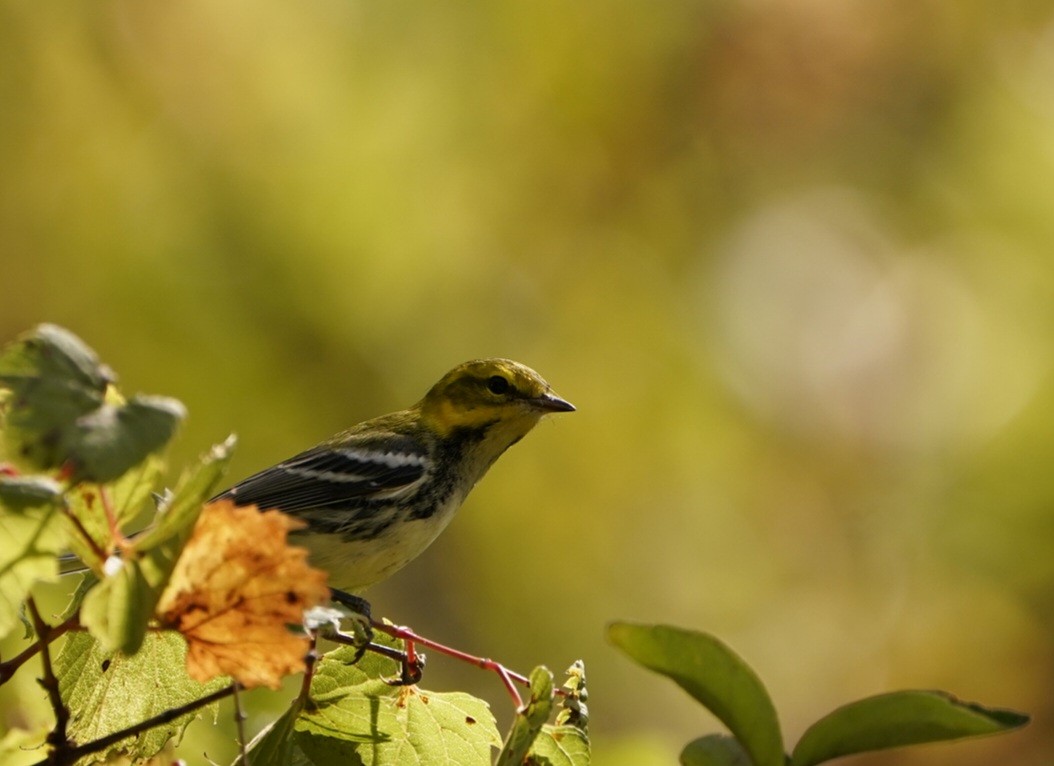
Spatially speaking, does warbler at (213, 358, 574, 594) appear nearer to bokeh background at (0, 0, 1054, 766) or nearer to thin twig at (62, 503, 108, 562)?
bokeh background at (0, 0, 1054, 766)

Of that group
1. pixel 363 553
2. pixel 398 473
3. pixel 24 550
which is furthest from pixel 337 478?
pixel 24 550

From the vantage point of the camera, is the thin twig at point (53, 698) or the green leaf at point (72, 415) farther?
the thin twig at point (53, 698)

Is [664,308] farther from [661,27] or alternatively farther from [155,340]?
[155,340]

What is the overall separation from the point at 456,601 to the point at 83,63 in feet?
8.54

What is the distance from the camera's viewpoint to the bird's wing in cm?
301

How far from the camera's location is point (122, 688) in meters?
1.54

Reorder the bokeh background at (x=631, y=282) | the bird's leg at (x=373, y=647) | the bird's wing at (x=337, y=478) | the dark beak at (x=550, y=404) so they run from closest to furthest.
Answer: the bird's leg at (x=373, y=647) < the bird's wing at (x=337, y=478) < the dark beak at (x=550, y=404) < the bokeh background at (x=631, y=282)

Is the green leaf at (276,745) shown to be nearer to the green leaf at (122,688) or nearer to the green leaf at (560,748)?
the green leaf at (122,688)

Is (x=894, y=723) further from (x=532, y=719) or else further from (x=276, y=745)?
(x=276, y=745)

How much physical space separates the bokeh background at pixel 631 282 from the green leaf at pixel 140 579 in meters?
3.01

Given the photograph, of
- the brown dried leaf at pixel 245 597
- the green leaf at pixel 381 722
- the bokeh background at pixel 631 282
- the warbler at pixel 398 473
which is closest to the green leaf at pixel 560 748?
the green leaf at pixel 381 722

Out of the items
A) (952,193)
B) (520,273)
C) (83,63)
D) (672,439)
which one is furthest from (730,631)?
(83,63)

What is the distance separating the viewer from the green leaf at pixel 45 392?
97cm

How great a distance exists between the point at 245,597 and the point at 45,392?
286 millimetres
